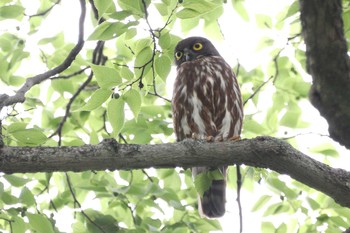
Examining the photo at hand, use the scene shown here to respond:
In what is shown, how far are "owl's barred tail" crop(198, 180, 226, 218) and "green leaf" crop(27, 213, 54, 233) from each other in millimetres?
1796

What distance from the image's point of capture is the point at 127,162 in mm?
3457

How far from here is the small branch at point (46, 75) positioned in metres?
3.73

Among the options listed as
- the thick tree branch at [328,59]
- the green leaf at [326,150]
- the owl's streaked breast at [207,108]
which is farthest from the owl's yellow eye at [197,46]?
the thick tree branch at [328,59]

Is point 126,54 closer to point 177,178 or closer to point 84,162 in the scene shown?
point 177,178

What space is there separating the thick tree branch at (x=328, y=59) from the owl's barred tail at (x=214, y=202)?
278cm

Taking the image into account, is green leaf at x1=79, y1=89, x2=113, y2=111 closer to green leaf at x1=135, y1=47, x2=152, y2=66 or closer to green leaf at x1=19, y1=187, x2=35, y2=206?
green leaf at x1=135, y1=47, x2=152, y2=66

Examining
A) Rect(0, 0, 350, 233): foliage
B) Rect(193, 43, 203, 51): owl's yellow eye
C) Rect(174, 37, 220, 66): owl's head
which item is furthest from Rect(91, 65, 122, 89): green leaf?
Rect(193, 43, 203, 51): owl's yellow eye

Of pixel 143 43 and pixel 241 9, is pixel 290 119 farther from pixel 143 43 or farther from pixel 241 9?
pixel 143 43

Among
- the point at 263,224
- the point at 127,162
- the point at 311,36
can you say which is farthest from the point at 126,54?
the point at 311,36

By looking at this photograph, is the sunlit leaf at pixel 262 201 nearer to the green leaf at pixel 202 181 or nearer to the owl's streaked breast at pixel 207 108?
the owl's streaked breast at pixel 207 108

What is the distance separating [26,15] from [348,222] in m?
2.94

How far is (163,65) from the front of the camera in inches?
148

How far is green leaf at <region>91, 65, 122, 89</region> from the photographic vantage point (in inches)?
139

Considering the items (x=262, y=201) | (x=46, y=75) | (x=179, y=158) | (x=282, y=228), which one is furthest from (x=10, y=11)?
(x=282, y=228)
